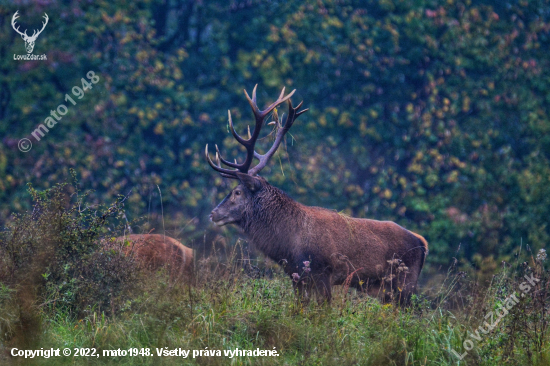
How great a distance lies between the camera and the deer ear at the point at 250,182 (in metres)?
7.01

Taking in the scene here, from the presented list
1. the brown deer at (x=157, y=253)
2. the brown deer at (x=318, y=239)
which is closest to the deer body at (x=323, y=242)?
the brown deer at (x=318, y=239)

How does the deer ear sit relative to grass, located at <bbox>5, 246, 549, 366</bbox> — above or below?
above

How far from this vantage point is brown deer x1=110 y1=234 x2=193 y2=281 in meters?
5.97

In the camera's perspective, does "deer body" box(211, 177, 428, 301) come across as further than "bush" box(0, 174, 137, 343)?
Yes

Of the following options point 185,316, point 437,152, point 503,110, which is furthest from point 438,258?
point 185,316

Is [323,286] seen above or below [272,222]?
below

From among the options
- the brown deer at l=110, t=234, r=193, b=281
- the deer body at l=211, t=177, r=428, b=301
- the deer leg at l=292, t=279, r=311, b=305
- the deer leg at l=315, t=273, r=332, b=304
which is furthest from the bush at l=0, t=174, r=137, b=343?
the deer leg at l=315, t=273, r=332, b=304

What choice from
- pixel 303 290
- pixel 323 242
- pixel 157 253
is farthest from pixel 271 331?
pixel 157 253

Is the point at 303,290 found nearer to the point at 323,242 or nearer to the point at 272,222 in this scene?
the point at 323,242

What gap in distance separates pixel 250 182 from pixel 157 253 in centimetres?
133

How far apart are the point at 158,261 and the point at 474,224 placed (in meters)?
5.26

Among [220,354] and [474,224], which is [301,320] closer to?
[220,354]

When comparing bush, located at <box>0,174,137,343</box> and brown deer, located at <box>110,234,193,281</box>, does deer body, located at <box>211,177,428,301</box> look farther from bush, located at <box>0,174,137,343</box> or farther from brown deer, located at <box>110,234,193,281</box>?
bush, located at <box>0,174,137,343</box>

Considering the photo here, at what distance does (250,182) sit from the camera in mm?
7023
